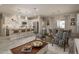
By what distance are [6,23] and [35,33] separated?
1.57 feet

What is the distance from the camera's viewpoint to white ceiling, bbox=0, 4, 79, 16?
1840 millimetres

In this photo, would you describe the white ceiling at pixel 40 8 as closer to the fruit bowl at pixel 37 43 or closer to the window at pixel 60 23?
the window at pixel 60 23

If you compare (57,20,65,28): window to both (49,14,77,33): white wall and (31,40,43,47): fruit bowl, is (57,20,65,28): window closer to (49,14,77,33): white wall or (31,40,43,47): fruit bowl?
(49,14,77,33): white wall

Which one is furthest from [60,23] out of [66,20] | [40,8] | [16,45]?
[16,45]

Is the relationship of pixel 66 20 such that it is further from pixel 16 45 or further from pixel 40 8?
pixel 16 45

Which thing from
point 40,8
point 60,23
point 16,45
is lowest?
point 16,45

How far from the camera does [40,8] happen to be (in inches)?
73.2
